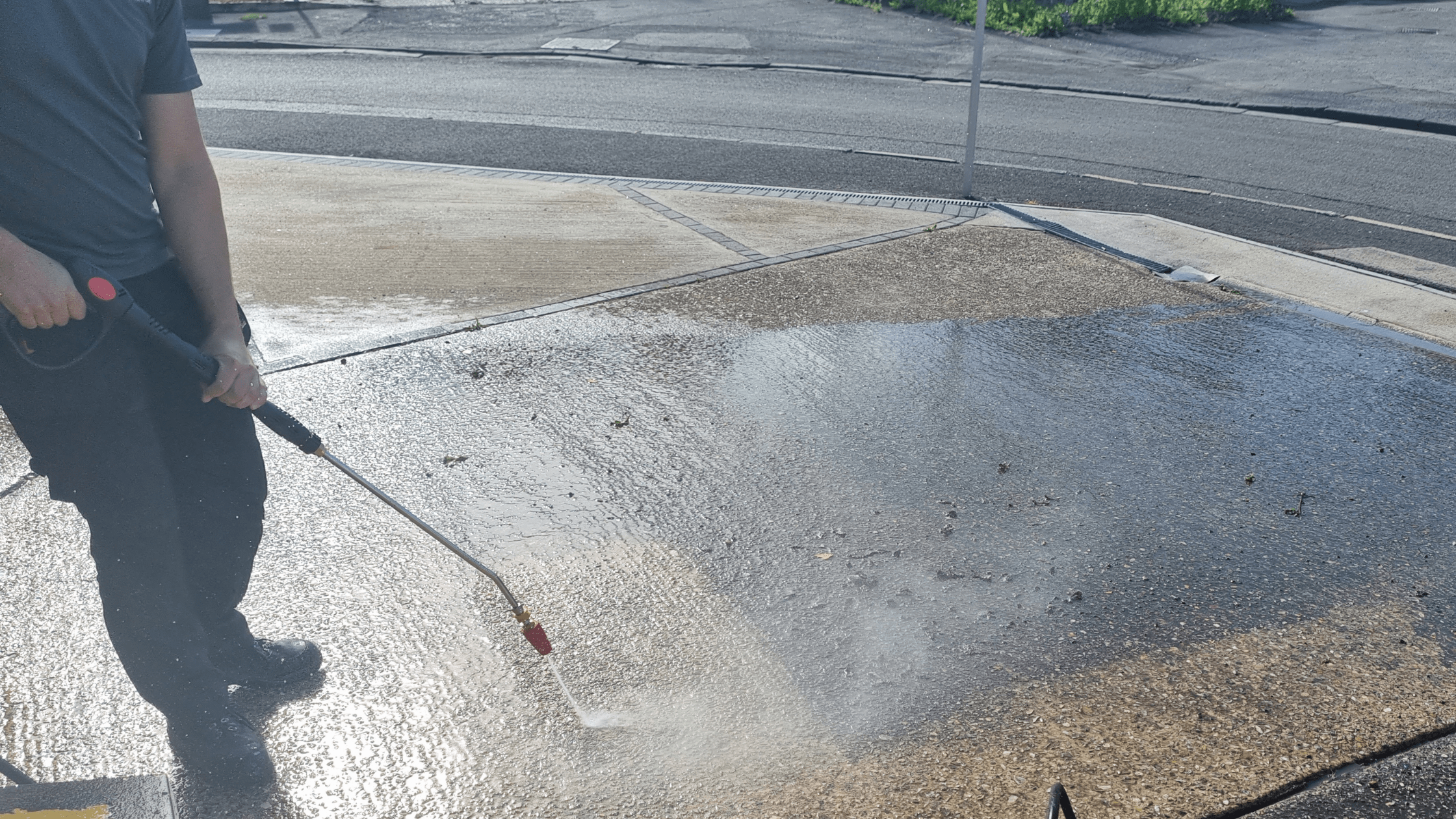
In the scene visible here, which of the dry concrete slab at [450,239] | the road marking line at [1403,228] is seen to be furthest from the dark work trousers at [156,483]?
the road marking line at [1403,228]

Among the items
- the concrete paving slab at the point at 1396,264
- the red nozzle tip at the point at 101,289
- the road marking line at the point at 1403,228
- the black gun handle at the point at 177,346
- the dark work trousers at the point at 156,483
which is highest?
the red nozzle tip at the point at 101,289

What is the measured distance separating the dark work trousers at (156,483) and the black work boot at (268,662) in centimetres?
6

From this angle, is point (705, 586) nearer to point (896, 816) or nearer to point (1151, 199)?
point (896, 816)

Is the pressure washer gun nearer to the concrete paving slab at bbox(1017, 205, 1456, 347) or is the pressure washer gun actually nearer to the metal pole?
the concrete paving slab at bbox(1017, 205, 1456, 347)

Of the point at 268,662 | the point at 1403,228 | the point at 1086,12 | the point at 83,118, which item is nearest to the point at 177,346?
the point at 83,118

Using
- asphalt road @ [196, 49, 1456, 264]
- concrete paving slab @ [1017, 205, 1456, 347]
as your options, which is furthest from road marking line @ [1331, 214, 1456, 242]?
concrete paving slab @ [1017, 205, 1456, 347]

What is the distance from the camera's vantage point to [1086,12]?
1806 cm

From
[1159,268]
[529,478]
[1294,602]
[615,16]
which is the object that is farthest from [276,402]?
[615,16]

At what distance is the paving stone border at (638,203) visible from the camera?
5.57 metres

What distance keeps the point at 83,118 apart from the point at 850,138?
9168mm

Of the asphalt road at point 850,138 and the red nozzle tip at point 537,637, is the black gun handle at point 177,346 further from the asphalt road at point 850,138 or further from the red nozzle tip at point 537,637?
the asphalt road at point 850,138

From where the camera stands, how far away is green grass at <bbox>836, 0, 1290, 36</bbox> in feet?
58.3

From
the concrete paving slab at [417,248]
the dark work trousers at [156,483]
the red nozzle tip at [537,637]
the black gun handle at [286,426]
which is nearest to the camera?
the dark work trousers at [156,483]

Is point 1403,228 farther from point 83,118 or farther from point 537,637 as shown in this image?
point 83,118
